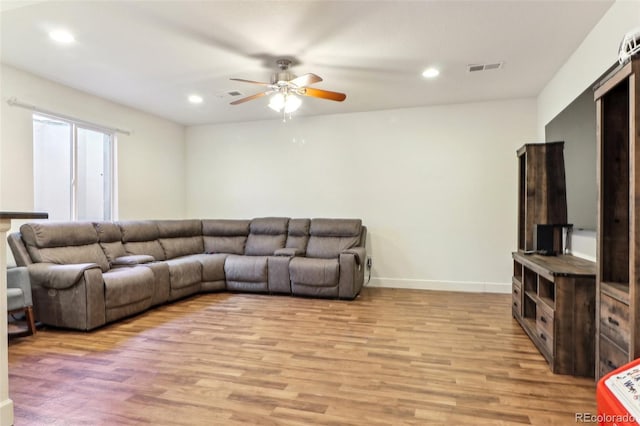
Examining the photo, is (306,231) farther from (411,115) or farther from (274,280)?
(411,115)

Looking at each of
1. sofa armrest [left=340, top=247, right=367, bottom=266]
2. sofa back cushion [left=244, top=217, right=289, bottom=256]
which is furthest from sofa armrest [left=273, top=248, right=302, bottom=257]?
sofa armrest [left=340, top=247, right=367, bottom=266]

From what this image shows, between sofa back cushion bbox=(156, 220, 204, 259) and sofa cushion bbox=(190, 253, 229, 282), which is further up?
sofa back cushion bbox=(156, 220, 204, 259)

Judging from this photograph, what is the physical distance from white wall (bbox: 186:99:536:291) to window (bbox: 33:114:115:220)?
176 centimetres

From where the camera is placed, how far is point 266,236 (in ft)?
16.9

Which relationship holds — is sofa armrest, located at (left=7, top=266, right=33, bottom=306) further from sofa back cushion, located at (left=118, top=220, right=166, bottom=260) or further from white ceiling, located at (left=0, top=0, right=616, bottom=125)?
white ceiling, located at (left=0, top=0, right=616, bottom=125)

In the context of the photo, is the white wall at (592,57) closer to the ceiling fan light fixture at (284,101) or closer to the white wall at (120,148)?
the ceiling fan light fixture at (284,101)

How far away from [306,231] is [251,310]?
1586 millimetres

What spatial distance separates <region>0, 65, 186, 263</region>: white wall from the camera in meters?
3.34

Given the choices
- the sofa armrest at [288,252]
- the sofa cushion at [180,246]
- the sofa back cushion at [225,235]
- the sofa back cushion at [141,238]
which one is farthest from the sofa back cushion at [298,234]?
the sofa back cushion at [141,238]

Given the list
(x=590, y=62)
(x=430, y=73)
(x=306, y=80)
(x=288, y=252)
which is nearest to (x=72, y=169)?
(x=288, y=252)

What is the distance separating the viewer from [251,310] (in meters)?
3.78

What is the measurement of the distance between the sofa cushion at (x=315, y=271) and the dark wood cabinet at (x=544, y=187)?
6.92 feet

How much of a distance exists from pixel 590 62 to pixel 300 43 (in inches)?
92.4

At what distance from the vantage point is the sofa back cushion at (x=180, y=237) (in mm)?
4820
